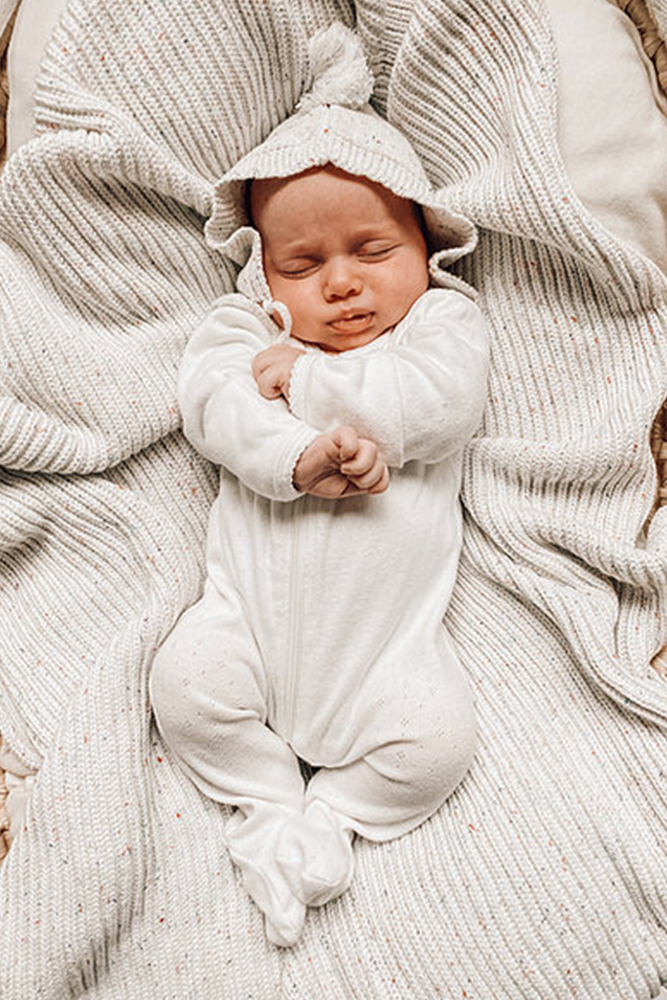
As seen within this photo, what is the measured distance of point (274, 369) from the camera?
3.59 feet

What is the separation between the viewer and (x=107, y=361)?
3.87ft

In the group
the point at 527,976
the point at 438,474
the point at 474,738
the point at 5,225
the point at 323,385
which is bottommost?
the point at 527,976

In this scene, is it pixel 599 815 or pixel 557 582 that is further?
pixel 557 582

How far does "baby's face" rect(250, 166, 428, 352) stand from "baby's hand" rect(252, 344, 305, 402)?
2.2 inches

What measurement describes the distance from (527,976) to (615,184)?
2.85ft

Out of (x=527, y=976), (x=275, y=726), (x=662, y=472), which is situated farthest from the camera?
(x=662, y=472)

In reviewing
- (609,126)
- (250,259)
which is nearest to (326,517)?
(250,259)

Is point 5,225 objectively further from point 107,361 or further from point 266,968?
point 266,968

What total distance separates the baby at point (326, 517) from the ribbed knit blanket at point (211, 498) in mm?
52

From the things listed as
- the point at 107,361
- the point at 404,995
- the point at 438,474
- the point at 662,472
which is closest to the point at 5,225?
the point at 107,361

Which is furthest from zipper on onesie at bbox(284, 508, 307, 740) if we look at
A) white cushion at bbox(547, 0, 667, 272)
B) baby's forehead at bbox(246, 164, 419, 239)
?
white cushion at bbox(547, 0, 667, 272)

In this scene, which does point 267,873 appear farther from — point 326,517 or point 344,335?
point 344,335

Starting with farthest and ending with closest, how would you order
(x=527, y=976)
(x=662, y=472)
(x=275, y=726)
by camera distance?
1. (x=662, y=472)
2. (x=275, y=726)
3. (x=527, y=976)

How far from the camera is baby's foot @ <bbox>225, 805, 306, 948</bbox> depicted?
3.42 ft
